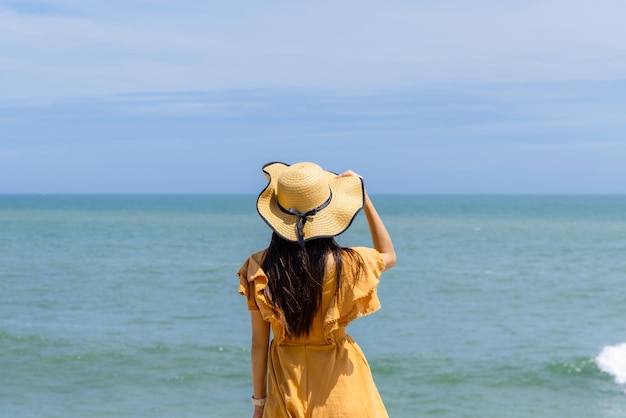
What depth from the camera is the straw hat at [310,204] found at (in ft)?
8.74

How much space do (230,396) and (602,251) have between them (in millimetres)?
24115

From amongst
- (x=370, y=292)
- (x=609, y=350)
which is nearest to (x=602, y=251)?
(x=609, y=350)

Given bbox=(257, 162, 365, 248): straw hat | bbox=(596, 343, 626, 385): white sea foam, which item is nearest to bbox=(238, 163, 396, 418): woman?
bbox=(257, 162, 365, 248): straw hat

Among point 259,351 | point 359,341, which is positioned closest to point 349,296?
point 259,351

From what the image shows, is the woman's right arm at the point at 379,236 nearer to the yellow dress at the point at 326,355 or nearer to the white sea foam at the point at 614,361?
the yellow dress at the point at 326,355

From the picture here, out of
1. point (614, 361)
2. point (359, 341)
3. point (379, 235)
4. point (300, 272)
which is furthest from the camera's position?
point (359, 341)

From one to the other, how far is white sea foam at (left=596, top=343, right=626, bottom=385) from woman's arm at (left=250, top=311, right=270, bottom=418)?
284 inches

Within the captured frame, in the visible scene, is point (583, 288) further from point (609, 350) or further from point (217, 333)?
point (217, 333)

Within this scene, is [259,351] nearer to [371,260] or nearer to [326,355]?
[326,355]

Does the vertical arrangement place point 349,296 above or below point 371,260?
below

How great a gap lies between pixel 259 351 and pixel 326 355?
0.24 m

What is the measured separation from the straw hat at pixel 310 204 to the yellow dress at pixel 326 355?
0.47 feet

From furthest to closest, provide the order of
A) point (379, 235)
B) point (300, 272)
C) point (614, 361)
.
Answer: point (614, 361)
point (379, 235)
point (300, 272)

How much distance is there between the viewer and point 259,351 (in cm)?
285
